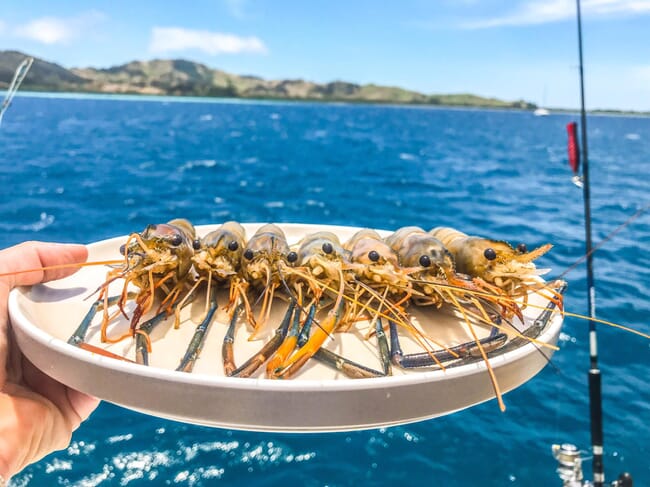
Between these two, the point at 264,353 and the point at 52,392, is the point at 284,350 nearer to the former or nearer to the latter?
the point at 264,353

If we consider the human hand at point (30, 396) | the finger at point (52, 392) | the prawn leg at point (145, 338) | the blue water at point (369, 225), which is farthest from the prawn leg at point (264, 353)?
the blue water at point (369, 225)

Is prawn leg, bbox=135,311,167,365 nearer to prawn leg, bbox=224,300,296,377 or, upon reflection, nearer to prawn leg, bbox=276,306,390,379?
prawn leg, bbox=224,300,296,377

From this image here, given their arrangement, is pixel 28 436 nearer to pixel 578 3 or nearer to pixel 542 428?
pixel 578 3

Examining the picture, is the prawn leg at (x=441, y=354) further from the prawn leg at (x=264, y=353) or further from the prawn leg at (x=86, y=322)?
the prawn leg at (x=86, y=322)

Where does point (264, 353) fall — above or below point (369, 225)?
above

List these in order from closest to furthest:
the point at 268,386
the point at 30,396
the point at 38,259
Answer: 1. the point at 268,386
2. the point at 30,396
3. the point at 38,259

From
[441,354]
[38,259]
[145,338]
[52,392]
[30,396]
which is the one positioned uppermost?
[38,259]

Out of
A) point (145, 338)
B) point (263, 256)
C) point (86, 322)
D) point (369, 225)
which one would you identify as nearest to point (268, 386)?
point (145, 338)
